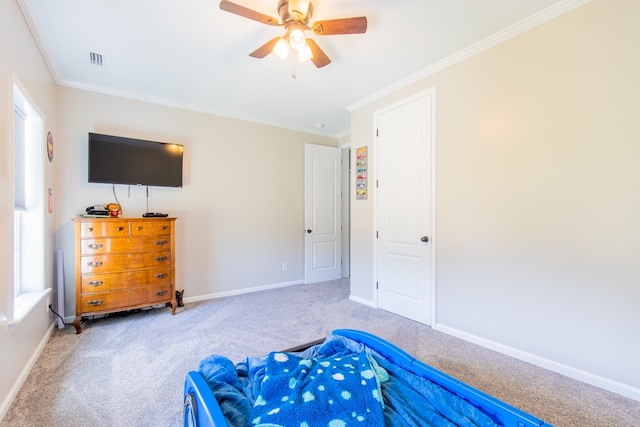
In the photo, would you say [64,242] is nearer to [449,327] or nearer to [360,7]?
[360,7]

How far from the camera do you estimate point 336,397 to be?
3.51 ft

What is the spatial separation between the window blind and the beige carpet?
1266mm

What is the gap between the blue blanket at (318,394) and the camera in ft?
3.21

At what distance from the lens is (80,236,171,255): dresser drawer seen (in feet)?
9.08

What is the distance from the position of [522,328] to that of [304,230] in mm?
3145

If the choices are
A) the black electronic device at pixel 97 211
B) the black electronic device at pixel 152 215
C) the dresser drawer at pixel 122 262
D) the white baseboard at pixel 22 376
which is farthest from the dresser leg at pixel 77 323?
the black electronic device at pixel 152 215

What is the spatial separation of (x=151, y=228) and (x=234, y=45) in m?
2.06

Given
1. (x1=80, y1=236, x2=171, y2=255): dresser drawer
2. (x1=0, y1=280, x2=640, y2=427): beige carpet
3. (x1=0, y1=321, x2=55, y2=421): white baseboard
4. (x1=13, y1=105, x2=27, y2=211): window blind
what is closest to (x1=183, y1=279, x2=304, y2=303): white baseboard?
(x1=0, y1=280, x2=640, y2=427): beige carpet

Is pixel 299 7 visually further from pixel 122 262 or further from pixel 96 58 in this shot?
pixel 122 262

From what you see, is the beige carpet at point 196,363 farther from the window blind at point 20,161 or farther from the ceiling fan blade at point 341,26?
the ceiling fan blade at point 341,26

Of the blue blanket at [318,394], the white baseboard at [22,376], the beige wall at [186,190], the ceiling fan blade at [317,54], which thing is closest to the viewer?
the blue blanket at [318,394]

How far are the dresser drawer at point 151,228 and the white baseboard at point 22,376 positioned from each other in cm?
111

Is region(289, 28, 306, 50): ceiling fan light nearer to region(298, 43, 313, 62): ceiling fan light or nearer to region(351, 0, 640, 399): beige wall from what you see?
region(298, 43, 313, 62): ceiling fan light

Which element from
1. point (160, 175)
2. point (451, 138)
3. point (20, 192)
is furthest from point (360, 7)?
point (20, 192)
